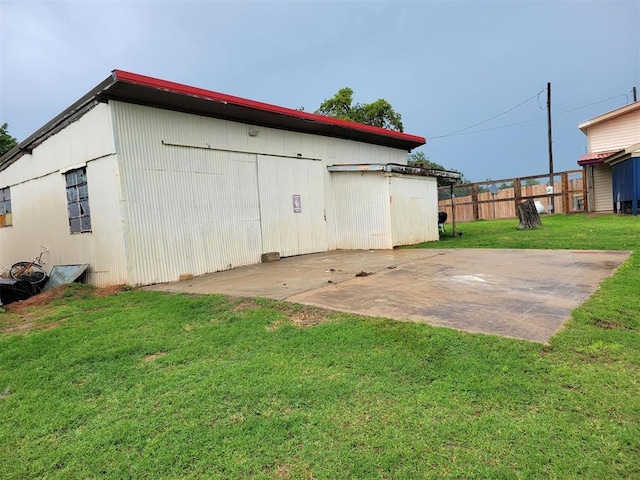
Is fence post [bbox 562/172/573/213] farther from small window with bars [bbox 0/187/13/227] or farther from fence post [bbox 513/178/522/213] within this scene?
small window with bars [bbox 0/187/13/227]

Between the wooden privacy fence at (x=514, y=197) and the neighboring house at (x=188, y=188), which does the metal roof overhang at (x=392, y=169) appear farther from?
the wooden privacy fence at (x=514, y=197)

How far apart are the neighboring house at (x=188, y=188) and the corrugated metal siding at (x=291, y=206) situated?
3 cm

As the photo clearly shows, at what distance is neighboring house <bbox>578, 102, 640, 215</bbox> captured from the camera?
1748cm

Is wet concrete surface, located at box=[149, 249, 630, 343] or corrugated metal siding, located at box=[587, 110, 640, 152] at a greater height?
corrugated metal siding, located at box=[587, 110, 640, 152]

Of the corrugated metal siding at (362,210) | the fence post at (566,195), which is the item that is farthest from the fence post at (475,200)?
the corrugated metal siding at (362,210)

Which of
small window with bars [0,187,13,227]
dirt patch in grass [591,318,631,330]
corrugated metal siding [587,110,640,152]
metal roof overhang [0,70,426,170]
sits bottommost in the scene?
dirt patch in grass [591,318,631,330]

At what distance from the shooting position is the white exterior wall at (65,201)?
8.43 metres

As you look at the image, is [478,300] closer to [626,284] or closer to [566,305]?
[566,305]

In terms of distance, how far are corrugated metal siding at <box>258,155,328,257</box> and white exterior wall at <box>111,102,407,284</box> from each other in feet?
0.10

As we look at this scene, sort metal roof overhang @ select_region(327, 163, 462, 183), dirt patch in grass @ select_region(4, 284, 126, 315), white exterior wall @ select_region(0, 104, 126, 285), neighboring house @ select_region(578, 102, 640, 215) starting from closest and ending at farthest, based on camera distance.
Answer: dirt patch in grass @ select_region(4, 284, 126, 315) < white exterior wall @ select_region(0, 104, 126, 285) < metal roof overhang @ select_region(327, 163, 462, 183) < neighboring house @ select_region(578, 102, 640, 215)

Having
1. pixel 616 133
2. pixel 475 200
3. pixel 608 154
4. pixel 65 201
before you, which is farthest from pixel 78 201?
pixel 616 133

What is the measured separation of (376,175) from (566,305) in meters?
7.96

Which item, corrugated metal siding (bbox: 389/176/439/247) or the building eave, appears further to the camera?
the building eave

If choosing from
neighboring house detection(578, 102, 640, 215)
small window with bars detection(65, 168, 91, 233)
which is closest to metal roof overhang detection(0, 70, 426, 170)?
small window with bars detection(65, 168, 91, 233)
